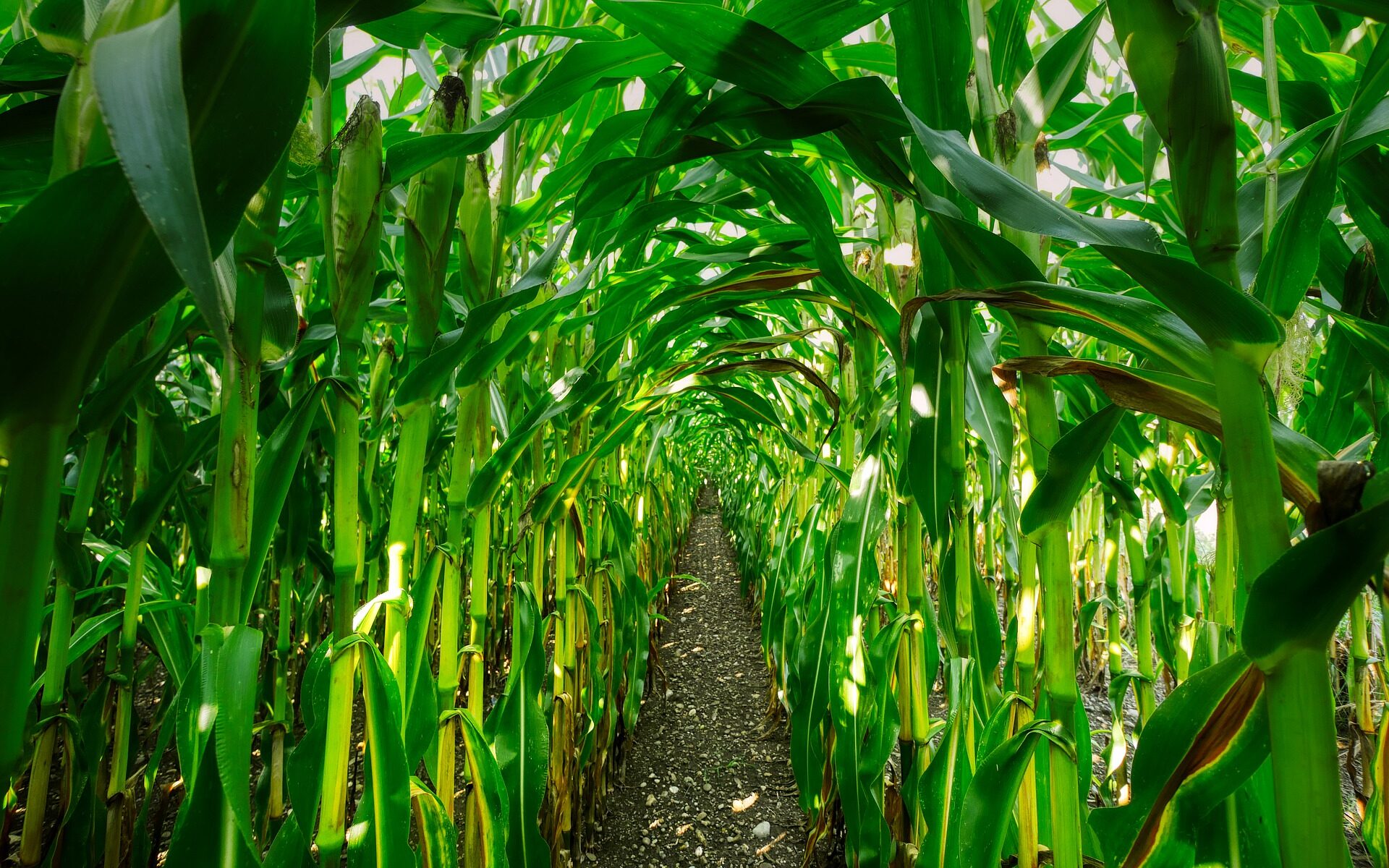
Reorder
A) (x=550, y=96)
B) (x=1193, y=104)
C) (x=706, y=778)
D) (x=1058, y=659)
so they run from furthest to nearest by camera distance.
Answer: (x=706, y=778) → (x=550, y=96) → (x=1058, y=659) → (x=1193, y=104)

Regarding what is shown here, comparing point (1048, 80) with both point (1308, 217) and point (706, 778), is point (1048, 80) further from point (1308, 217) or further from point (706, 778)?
point (706, 778)

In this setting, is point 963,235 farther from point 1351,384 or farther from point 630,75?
point 1351,384

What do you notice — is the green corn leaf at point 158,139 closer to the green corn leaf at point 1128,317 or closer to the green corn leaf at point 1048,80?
the green corn leaf at point 1128,317

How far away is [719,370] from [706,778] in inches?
61.6

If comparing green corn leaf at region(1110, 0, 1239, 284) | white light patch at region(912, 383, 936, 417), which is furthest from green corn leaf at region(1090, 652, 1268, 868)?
white light patch at region(912, 383, 936, 417)

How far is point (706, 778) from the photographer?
6.50 feet

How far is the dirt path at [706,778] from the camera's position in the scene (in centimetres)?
162

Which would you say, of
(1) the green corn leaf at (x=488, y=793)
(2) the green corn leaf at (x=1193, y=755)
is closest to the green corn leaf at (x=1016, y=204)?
(2) the green corn leaf at (x=1193, y=755)

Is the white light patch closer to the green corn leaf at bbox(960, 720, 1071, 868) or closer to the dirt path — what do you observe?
the green corn leaf at bbox(960, 720, 1071, 868)

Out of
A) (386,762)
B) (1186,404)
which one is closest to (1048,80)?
(1186,404)

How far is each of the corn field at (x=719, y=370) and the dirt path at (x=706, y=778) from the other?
466mm

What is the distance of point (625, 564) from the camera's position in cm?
179

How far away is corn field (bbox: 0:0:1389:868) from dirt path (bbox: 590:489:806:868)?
18.4 inches

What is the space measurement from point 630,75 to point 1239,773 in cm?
73
